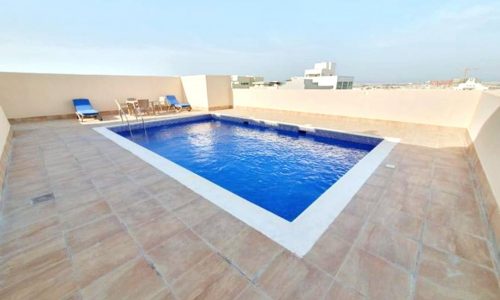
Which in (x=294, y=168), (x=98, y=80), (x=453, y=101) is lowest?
(x=294, y=168)

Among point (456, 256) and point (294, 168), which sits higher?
point (456, 256)

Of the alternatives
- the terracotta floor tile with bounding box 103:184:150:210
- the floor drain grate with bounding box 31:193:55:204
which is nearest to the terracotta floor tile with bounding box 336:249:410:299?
Result: the terracotta floor tile with bounding box 103:184:150:210

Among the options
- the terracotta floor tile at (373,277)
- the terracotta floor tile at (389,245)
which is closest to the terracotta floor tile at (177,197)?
the terracotta floor tile at (373,277)

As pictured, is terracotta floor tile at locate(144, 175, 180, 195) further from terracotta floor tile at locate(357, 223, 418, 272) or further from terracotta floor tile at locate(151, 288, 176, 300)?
terracotta floor tile at locate(357, 223, 418, 272)

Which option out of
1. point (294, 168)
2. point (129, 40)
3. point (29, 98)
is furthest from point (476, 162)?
point (129, 40)

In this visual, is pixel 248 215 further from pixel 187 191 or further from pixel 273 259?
pixel 187 191

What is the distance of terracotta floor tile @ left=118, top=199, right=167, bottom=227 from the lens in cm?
201

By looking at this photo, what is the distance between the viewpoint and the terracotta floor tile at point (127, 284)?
4.18 feet

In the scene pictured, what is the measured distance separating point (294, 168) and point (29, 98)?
10.1m

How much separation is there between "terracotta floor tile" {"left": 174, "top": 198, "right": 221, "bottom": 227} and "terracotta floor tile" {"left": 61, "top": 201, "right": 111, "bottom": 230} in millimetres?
822

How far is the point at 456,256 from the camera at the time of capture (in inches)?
60.8

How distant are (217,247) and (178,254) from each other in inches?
12.3

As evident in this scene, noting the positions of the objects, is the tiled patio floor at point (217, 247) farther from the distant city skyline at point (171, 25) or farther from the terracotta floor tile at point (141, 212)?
the distant city skyline at point (171, 25)

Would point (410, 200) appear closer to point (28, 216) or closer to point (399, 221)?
point (399, 221)
